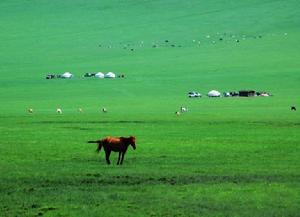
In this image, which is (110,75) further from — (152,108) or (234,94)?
(152,108)

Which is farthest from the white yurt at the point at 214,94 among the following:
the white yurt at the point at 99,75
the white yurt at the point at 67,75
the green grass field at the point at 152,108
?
the white yurt at the point at 67,75

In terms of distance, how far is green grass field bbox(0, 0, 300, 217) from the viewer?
14.3 m

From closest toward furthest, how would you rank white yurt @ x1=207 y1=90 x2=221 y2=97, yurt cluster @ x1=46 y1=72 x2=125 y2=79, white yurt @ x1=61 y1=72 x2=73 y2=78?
white yurt @ x1=207 y1=90 x2=221 y2=97
yurt cluster @ x1=46 y1=72 x2=125 y2=79
white yurt @ x1=61 y1=72 x2=73 y2=78

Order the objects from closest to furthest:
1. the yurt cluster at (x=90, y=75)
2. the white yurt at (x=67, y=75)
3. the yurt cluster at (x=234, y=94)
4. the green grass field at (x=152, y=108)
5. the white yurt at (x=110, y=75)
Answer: the green grass field at (x=152, y=108) < the yurt cluster at (x=234, y=94) < the white yurt at (x=110, y=75) < the yurt cluster at (x=90, y=75) < the white yurt at (x=67, y=75)

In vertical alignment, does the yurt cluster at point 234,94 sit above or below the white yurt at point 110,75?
below

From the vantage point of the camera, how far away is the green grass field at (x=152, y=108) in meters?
14.3

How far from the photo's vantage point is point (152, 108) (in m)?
42.3

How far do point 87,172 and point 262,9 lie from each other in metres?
70.4

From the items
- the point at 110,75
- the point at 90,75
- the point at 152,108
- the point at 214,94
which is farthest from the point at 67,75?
the point at 152,108

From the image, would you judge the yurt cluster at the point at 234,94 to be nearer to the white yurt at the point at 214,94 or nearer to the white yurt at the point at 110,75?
the white yurt at the point at 214,94

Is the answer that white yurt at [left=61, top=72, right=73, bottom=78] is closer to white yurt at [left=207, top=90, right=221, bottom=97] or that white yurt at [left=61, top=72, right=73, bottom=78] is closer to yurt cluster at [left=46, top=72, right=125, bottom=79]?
yurt cluster at [left=46, top=72, right=125, bottom=79]

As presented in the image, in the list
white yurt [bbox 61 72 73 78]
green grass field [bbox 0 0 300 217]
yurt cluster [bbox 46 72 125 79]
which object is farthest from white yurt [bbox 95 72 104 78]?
white yurt [bbox 61 72 73 78]

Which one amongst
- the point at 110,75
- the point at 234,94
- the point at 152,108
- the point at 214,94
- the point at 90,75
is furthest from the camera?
the point at 90,75

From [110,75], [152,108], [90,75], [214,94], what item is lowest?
[152,108]
